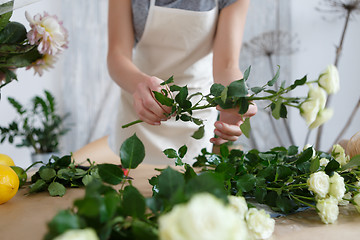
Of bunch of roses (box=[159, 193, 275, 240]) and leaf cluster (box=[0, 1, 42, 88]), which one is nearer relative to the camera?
bunch of roses (box=[159, 193, 275, 240])

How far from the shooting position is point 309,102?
0.38 metres

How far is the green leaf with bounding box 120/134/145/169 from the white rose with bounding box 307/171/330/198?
0.28 meters

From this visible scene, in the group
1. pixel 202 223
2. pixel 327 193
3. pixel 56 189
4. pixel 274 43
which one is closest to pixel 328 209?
pixel 327 193

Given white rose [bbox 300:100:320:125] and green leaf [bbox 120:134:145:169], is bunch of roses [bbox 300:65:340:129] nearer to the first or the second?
white rose [bbox 300:100:320:125]

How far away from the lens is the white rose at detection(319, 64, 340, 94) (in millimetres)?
373

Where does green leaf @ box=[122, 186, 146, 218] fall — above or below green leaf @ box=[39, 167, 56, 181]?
above

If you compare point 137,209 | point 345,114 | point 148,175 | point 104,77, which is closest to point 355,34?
point 345,114

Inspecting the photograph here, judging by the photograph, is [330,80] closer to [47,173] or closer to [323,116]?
[323,116]

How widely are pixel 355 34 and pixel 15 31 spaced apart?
10.6 feet

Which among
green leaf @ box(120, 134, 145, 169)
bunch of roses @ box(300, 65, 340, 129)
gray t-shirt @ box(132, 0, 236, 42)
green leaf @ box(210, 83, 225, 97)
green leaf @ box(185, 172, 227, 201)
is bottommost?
gray t-shirt @ box(132, 0, 236, 42)

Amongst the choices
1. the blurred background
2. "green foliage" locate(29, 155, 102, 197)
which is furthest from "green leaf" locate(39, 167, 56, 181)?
the blurred background

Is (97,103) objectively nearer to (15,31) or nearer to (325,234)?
(15,31)

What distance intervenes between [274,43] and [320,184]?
9.54 ft

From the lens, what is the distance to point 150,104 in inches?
26.1
